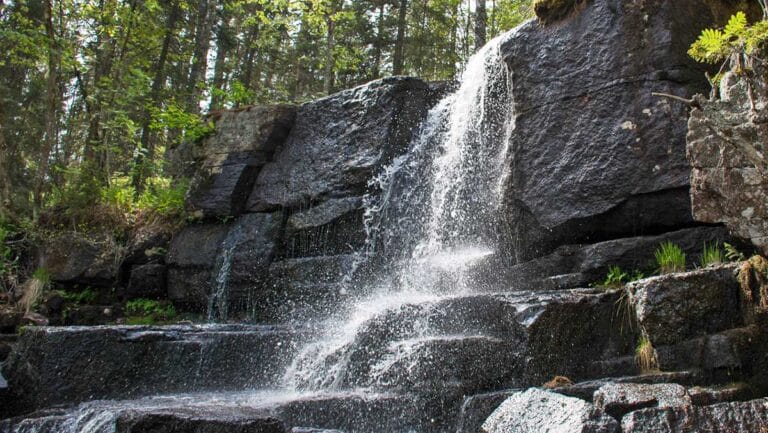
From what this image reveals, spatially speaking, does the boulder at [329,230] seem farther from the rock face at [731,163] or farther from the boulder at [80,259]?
the rock face at [731,163]

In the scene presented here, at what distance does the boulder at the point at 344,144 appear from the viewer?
32.0ft

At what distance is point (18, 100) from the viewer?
1706cm

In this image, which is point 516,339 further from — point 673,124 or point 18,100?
point 18,100

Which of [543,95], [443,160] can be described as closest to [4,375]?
[443,160]

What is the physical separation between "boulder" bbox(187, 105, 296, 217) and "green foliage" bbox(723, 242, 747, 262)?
7.30m

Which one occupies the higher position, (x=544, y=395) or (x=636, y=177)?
(x=636, y=177)

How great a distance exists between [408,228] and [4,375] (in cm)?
544

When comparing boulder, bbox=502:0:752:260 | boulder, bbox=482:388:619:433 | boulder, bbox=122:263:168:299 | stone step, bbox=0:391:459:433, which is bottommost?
stone step, bbox=0:391:459:433

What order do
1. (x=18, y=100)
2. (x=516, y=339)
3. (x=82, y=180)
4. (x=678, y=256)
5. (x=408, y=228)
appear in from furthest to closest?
(x=18, y=100) → (x=82, y=180) → (x=408, y=228) → (x=678, y=256) → (x=516, y=339)

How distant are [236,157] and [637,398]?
8.50m

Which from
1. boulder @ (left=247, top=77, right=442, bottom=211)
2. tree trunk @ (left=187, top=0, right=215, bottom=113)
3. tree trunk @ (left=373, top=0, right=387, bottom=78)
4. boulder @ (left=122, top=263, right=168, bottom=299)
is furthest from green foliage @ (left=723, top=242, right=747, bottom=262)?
tree trunk @ (left=373, top=0, right=387, bottom=78)

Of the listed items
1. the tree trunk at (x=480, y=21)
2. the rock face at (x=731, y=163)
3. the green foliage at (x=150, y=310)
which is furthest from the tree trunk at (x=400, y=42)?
the rock face at (x=731, y=163)

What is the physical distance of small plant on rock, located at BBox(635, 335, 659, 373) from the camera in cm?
504

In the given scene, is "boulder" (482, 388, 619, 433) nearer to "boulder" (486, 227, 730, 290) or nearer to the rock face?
the rock face
